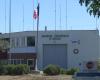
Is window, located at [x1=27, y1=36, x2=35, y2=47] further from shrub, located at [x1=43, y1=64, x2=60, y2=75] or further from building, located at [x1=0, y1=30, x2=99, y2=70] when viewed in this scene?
shrub, located at [x1=43, y1=64, x2=60, y2=75]

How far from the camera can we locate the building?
84812mm

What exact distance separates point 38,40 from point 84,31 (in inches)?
364

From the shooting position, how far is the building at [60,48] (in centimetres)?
8481

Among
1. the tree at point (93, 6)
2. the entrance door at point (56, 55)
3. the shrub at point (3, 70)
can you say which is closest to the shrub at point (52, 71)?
the shrub at point (3, 70)

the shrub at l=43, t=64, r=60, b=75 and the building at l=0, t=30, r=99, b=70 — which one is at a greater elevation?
the building at l=0, t=30, r=99, b=70

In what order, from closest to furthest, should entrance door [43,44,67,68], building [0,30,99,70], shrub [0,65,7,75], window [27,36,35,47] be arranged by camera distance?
shrub [0,65,7,75] → building [0,30,99,70] → entrance door [43,44,67,68] → window [27,36,35,47]

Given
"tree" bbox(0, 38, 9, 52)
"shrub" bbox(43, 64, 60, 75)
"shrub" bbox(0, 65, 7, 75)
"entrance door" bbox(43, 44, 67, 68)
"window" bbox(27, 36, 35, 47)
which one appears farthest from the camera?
"window" bbox(27, 36, 35, 47)

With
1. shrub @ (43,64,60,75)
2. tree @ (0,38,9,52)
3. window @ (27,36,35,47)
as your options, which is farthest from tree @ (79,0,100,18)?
window @ (27,36,35,47)

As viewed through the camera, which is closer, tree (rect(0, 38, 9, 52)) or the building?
tree (rect(0, 38, 9, 52))

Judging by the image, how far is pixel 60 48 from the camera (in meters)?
85.8

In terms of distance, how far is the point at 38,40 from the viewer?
283 ft

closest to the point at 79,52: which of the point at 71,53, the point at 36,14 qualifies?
the point at 71,53

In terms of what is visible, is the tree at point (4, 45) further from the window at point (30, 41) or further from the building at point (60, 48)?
the window at point (30, 41)

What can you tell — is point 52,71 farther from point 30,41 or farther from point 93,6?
point 93,6
